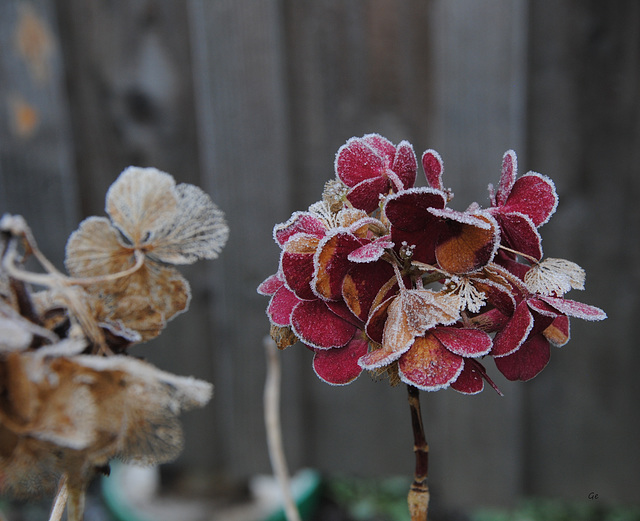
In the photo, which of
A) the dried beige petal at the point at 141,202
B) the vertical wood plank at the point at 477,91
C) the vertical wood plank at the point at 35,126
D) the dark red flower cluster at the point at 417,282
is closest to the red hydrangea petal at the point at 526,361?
the dark red flower cluster at the point at 417,282

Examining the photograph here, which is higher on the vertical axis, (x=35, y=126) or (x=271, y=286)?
(x=35, y=126)

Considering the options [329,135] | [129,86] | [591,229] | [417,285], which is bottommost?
[591,229]

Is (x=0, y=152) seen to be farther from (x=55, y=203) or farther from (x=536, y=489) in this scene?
(x=536, y=489)

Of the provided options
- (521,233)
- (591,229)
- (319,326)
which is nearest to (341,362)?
(319,326)

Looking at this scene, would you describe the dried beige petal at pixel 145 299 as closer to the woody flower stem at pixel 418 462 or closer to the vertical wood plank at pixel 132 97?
the woody flower stem at pixel 418 462

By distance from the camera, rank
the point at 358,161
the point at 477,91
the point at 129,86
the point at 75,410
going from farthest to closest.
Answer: the point at 129,86
the point at 477,91
the point at 358,161
the point at 75,410

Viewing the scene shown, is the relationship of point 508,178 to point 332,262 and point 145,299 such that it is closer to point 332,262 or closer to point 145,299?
point 332,262

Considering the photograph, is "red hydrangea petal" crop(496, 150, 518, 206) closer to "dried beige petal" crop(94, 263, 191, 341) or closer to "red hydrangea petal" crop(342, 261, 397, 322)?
"red hydrangea petal" crop(342, 261, 397, 322)

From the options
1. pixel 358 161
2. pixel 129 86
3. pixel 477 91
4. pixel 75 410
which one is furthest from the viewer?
pixel 129 86
